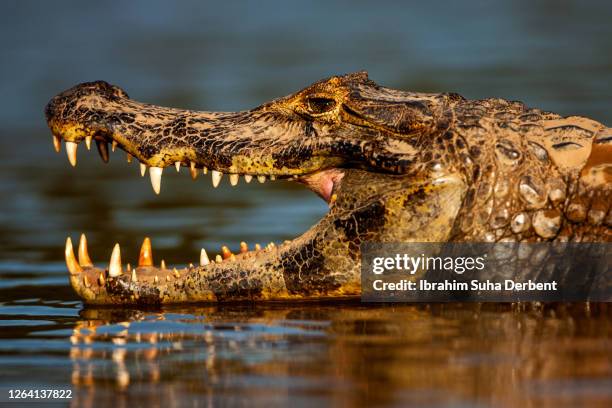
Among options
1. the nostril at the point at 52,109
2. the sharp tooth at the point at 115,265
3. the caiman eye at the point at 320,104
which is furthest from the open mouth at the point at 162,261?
the caiman eye at the point at 320,104

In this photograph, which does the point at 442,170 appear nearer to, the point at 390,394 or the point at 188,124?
the point at 188,124

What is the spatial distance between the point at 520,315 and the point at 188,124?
1919 mm

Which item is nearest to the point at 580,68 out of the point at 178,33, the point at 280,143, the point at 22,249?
the point at 178,33

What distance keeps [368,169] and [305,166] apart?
1.05 feet

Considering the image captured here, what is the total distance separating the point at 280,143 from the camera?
250 inches

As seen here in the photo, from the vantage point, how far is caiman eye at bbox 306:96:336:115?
6.36 metres

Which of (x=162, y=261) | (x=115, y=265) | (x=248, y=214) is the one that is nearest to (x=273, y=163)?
(x=162, y=261)

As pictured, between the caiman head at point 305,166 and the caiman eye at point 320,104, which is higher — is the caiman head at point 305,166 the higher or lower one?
the lower one

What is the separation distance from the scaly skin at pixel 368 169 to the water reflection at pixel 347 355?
0.19m

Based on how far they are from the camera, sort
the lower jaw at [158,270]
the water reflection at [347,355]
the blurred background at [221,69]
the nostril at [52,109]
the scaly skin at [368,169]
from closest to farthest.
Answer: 1. the water reflection at [347,355]
2. the scaly skin at [368,169]
3. the lower jaw at [158,270]
4. the nostril at [52,109]
5. the blurred background at [221,69]

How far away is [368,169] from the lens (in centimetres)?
620

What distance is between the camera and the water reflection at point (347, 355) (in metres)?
4.30

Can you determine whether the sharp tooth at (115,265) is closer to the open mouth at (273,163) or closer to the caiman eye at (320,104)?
the open mouth at (273,163)

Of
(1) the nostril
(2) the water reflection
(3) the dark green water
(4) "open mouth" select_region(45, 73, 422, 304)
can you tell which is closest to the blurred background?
(3) the dark green water
